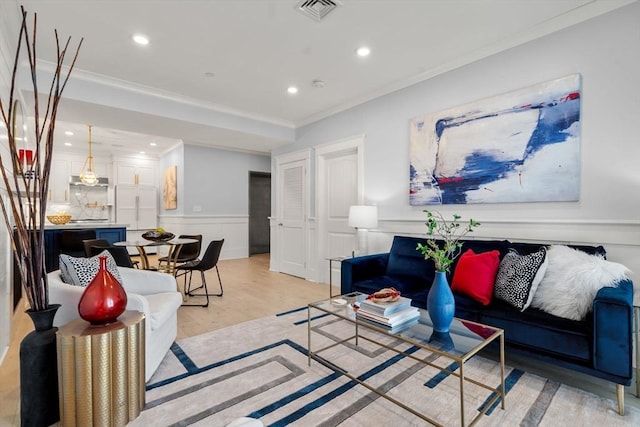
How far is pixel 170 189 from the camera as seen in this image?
24.5ft

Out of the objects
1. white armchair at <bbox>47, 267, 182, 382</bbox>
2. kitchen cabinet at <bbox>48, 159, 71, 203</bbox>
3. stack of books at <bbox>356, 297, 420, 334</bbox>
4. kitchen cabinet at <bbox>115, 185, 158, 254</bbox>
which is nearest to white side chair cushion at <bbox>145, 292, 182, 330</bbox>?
white armchair at <bbox>47, 267, 182, 382</bbox>

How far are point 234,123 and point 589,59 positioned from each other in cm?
418

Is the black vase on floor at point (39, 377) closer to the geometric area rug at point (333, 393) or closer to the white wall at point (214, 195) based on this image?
the geometric area rug at point (333, 393)

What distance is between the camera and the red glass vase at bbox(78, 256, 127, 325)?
5.19 ft

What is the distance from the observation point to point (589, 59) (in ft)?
7.87

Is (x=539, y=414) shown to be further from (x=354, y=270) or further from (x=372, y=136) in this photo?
(x=372, y=136)

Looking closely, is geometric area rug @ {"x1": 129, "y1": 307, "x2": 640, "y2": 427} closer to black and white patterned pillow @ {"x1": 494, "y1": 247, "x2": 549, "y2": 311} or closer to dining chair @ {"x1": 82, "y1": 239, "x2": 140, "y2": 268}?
black and white patterned pillow @ {"x1": 494, "y1": 247, "x2": 549, "y2": 311}

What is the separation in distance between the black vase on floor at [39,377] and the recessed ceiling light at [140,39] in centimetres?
241

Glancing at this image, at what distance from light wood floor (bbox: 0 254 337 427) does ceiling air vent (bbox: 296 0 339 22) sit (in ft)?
9.54

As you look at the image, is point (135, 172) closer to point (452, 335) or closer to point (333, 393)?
point (333, 393)

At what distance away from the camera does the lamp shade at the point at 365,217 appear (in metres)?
3.63

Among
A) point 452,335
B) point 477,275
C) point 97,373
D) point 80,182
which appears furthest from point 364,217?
point 80,182

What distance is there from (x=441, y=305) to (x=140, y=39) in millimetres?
3344

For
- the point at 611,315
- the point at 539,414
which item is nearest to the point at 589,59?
the point at 611,315
